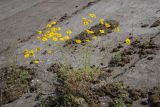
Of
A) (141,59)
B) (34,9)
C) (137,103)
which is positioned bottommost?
(137,103)

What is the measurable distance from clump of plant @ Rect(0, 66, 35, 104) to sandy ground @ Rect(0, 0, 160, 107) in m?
0.27

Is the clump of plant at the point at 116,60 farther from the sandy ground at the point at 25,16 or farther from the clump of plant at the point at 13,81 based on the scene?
the sandy ground at the point at 25,16

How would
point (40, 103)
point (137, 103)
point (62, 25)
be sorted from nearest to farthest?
point (137, 103) < point (40, 103) < point (62, 25)

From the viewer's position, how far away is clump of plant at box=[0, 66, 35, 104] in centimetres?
686

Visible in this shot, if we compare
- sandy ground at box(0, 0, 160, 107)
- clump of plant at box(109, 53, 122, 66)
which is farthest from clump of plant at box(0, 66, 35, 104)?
clump of plant at box(109, 53, 122, 66)

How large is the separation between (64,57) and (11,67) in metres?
1.43

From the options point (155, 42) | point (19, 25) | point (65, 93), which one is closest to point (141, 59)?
point (155, 42)

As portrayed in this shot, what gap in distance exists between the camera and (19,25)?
38.8 feet

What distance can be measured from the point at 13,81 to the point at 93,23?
12.6 ft

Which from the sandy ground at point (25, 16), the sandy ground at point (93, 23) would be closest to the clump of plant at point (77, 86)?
the sandy ground at point (93, 23)

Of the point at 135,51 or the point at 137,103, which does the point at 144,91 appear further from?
the point at 135,51

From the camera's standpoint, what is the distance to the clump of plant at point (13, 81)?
6.86 metres

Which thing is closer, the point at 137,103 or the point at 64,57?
the point at 137,103

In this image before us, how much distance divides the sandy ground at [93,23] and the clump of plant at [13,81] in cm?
27
